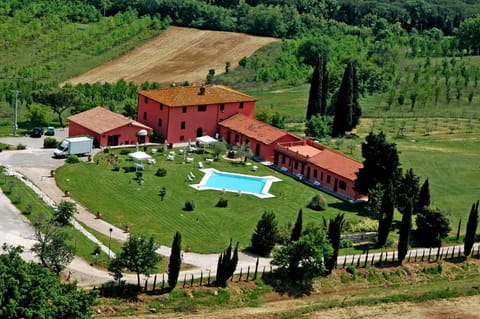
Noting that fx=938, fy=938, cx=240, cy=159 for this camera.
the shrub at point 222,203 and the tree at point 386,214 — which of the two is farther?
the shrub at point 222,203

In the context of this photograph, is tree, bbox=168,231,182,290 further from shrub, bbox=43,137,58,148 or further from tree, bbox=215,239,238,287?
shrub, bbox=43,137,58,148

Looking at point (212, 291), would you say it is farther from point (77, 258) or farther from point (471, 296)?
point (471, 296)

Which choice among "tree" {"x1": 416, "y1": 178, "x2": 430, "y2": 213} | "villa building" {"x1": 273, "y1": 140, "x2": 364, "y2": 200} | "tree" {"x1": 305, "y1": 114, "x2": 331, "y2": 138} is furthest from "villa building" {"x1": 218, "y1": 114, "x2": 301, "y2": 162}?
"tree" {"x1": 416, "y1": 178, "x2": 430, "y2": 213}

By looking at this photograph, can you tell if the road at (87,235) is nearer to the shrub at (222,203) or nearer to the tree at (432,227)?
the tree at (432,227)

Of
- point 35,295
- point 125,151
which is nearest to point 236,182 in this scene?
point 125,151

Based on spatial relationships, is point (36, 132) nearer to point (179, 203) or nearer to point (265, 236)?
point (179, 203)

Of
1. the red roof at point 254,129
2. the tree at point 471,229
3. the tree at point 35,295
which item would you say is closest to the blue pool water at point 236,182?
the red roof at point 254,129

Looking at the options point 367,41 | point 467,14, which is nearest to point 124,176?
point 367,41

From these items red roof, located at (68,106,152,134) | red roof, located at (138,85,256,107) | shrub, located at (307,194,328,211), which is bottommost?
shrub, located at (307,194,328,211)
